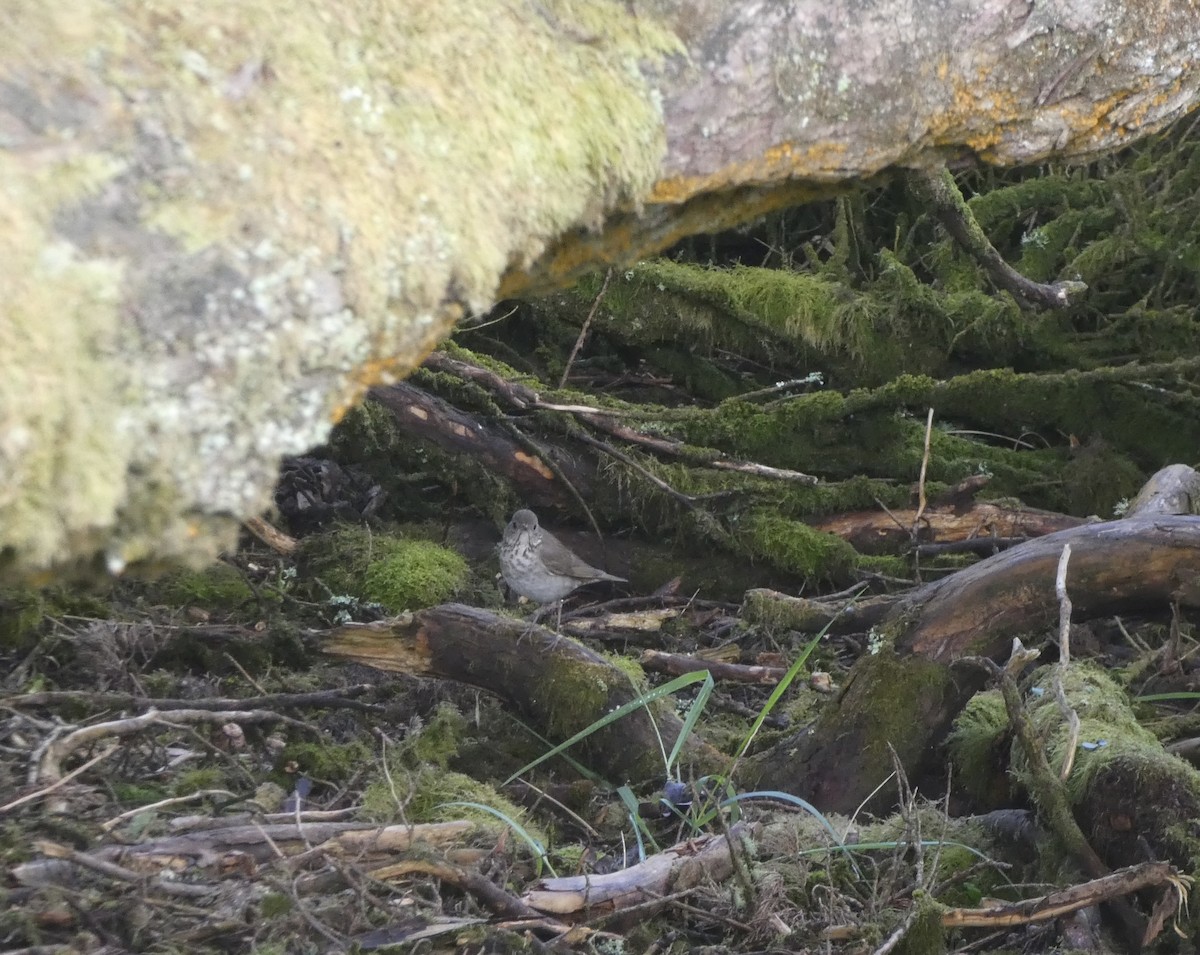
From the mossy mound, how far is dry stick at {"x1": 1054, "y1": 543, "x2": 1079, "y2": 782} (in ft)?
8.74

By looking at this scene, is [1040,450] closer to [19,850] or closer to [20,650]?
[20,650]

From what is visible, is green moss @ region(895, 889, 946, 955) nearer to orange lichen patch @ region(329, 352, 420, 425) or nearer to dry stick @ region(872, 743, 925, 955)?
dry stick @ region(872, 743, 925, 955)

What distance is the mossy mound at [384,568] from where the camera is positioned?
5066 mm

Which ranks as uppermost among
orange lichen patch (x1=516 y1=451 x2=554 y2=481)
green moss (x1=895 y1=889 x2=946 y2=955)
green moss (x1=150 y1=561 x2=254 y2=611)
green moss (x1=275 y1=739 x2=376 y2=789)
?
green moss (x1=895 y1=889 x2=946 y2=955)

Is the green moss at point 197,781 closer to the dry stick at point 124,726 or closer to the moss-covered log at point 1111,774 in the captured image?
the dry stick at point 124,726

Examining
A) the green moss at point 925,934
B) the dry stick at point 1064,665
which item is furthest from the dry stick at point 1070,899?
the dry stick at point 1064,665

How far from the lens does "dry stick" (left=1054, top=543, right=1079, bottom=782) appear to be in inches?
125

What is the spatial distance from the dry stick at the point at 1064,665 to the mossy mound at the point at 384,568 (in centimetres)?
266

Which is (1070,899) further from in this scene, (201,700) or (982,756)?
(201,700)

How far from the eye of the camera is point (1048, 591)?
3553 mm

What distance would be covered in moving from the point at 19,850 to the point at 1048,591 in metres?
2.86

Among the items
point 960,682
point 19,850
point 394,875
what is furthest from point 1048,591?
point 19,850

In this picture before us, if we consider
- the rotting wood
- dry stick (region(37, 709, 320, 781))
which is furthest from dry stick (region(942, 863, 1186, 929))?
dry stick (region(37, 709, 320, 781))

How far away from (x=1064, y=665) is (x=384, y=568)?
2895mm
